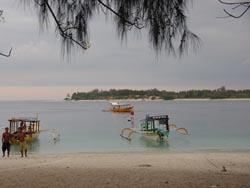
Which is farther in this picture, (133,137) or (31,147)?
(133,137)

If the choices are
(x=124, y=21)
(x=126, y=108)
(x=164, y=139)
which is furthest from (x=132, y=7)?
(x=126, y=108)

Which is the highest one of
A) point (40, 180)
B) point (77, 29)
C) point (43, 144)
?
point (77, 29)

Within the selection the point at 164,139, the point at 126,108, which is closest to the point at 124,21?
the point at 164,139

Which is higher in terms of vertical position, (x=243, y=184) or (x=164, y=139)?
(x=243, y=184)

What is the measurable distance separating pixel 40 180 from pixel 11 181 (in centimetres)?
46

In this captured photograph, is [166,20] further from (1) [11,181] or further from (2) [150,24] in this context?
(1) [11,181]

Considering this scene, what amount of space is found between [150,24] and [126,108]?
7136cm

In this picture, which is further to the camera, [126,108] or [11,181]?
[126,108]

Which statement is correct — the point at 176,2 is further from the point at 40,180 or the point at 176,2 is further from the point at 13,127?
the point at 13,127

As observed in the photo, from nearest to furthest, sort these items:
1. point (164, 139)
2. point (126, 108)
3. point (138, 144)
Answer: point (138, 144), point (164, 139), point (126, 108)

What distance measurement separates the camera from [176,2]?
159 inches

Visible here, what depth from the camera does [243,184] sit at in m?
5.54

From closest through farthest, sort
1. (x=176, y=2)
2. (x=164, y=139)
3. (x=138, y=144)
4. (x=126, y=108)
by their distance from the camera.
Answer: (x=176, y=2), (x=138, y=144), (x=164, y=139), (x=126, y=108)

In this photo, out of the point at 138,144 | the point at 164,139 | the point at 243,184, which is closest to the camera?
the point at 243,184
